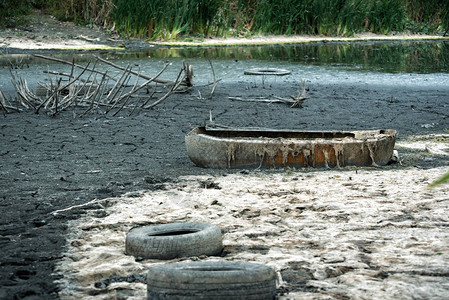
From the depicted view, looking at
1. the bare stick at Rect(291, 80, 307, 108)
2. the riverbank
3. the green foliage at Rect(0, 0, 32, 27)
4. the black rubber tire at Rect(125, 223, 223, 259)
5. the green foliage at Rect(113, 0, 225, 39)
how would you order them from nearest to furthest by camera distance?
1. the black rubber tire at Rect(125, 223, 223, 259)
2. the bare stick at Rect(291, 80, 307, 108)
3. the riverbank
4. the green foliage at Rect(113, 0, 225, 39)
5. the green foliage at Rect(0, 0, 32, 27)

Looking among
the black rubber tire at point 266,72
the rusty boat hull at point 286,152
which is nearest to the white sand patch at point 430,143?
the rusty boat hull at point 286,152

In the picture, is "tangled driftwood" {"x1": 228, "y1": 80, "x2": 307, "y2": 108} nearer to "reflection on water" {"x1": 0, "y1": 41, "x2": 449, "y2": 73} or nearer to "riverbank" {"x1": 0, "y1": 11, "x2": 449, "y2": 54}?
"reflection on water" {"x1": 0, "y1": 41, "x2": 449, "y2": 73}

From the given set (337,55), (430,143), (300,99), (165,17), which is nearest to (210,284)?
(430,143)

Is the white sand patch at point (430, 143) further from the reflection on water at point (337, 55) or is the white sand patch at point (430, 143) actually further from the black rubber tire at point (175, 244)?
the reflection on water at point (337, 55)

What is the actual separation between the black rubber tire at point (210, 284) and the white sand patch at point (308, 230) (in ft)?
0.53

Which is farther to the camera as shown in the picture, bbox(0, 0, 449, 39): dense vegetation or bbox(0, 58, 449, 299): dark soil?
Answer: bbox(0, 0, 449, 39): dense vegetation

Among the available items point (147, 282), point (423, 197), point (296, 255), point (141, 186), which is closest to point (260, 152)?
point (141, 186)

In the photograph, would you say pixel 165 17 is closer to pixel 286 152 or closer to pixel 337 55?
pixel 337 55

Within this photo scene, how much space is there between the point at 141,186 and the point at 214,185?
1.64 ft

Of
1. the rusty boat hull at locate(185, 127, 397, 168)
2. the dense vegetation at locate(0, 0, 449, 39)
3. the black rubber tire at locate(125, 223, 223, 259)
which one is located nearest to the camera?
the black rubber tire at locate(125, 223, 223, 259)

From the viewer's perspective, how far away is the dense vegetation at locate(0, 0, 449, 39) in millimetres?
18328

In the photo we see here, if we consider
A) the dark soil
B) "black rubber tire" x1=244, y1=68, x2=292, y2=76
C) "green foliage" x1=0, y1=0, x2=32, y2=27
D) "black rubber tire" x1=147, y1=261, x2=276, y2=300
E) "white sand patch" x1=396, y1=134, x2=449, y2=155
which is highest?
"green foliage" x1=0, y1=0, x2=32, y2=27

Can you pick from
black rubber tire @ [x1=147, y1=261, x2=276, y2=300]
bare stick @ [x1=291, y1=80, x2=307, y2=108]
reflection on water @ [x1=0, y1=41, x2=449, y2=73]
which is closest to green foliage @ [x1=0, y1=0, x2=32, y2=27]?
reflection on water @ [x1=0, y1=41, x2=449, y2=73]

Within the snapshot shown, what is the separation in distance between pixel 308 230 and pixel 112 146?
302cm
